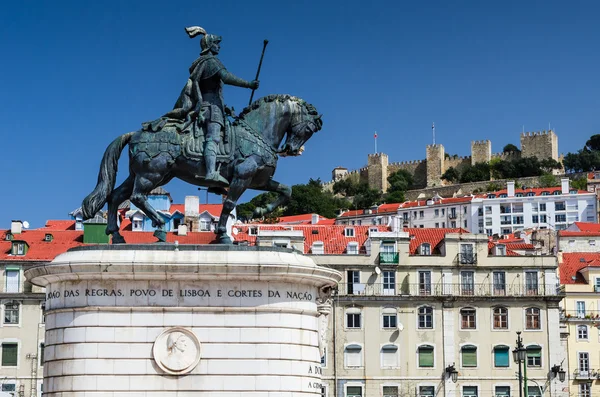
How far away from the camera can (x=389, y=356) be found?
5669 cm

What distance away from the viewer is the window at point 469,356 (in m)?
56.9

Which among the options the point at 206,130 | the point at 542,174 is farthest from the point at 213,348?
the point at 542,174

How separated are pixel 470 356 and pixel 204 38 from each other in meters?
39.7

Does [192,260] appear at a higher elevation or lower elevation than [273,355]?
higher

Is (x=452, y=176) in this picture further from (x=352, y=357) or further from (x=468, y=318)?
(x=352, y=357)

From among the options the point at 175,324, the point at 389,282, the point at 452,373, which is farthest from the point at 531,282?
the point at 175,324

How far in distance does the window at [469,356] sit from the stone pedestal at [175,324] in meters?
39.5

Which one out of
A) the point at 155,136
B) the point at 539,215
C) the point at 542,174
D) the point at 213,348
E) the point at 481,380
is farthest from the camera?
the point at 542,174

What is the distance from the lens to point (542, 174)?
166125 mm

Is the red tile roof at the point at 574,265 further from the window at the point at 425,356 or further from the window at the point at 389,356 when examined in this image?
the window at the point at 389,356

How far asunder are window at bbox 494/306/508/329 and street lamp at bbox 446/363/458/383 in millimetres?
3336

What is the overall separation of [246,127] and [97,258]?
367 centimetres

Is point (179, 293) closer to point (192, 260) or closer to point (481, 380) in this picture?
point (192, 260)

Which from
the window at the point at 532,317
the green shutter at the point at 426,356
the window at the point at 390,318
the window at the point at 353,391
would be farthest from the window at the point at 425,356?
the window at the point at 532,317
